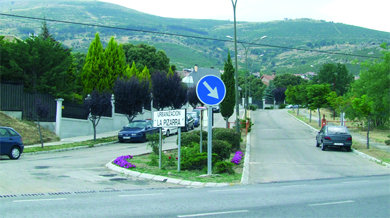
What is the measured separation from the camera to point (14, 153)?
1880 centimetres

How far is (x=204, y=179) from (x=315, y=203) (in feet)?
13.9

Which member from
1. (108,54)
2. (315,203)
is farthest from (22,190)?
(108,54)

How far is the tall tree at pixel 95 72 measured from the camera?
38.6 metres

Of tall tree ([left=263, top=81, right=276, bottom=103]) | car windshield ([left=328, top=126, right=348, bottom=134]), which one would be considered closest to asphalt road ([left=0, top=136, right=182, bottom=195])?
car windshield ([left=328, top=126, right=348, bottom=134])

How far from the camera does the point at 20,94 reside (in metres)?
27.7

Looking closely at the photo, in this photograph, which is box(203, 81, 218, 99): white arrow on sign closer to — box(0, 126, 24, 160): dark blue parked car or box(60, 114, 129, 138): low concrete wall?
box(0, 126, 24, 160): dark blue parked car

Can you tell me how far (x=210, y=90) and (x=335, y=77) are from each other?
6572cm

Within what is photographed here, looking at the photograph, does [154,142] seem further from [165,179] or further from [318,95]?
[318,95]

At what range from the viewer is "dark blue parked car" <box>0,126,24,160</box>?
59.8 ft

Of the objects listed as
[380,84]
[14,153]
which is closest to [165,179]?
[14,153]

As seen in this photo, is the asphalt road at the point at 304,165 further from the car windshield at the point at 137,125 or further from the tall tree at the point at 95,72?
the tall tree at the point at 95,72

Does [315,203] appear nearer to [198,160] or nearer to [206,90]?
[206,90]

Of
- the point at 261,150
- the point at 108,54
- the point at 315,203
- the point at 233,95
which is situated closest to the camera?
the point at 315,203

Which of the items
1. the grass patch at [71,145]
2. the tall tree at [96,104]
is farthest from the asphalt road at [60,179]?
the tall tree at [96,104]
